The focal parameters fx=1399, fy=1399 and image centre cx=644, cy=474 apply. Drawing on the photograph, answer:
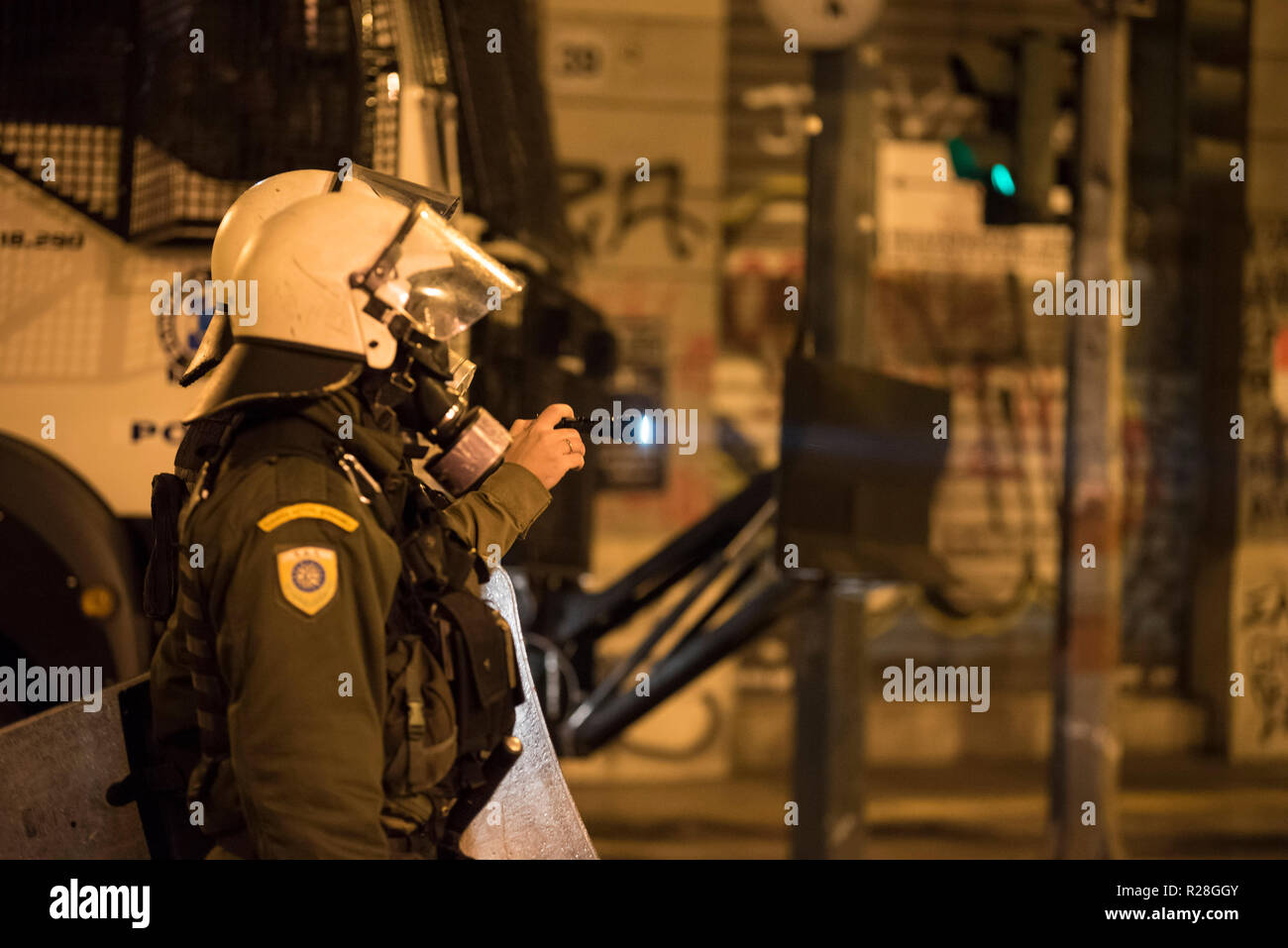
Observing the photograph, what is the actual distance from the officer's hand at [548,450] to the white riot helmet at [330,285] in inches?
10.0

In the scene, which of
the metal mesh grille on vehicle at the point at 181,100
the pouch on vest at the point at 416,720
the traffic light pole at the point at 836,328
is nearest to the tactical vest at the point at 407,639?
the pouch on vest at the point at 416,720

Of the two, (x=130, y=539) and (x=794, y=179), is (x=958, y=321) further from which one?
(x=130, y=539)

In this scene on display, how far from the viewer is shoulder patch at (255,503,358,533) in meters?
1.89

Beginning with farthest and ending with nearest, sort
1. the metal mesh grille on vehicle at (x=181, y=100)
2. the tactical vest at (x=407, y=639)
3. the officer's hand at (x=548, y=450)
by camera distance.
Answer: the metal mesh grille on vehicle at (x=181, y=100)
the officer's hand at (x=548, y=450)
the tactical vest at (x=407, y=639)

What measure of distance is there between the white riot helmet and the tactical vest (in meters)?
0.08

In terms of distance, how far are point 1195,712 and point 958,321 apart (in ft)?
9.83

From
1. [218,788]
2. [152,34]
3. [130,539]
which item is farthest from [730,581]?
[218,788]

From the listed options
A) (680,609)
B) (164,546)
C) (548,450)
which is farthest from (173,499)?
(680,609)

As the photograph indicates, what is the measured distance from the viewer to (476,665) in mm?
2084

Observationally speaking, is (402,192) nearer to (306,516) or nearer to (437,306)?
(437,306)

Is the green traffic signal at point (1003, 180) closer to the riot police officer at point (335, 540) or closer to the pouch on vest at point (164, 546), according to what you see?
the riot police officer at point (335, 540)

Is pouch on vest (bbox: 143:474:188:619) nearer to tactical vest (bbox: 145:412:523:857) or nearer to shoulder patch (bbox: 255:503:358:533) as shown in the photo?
tactical vest (bbox: 145:412:523:857)

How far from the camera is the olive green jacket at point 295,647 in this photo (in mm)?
1836

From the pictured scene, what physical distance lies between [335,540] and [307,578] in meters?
0.07
